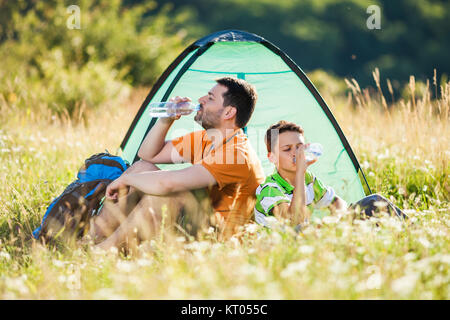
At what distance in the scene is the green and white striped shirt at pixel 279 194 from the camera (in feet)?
9.81

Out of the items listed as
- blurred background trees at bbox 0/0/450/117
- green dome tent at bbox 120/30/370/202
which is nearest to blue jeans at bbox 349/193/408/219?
green dome tent at bbox 120/30/370/202

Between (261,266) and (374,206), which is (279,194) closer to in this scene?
(374,206)

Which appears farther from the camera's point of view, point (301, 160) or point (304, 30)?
point (304, 30)

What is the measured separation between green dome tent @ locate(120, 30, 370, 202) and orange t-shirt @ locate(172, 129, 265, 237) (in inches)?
32.7

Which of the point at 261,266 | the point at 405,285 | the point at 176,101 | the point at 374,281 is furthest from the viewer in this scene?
the point at 176,101

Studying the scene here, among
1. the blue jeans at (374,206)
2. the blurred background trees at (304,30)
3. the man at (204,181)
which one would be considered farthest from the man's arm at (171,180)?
the blurred background trees at (304,30)

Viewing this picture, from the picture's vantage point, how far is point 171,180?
2898mm

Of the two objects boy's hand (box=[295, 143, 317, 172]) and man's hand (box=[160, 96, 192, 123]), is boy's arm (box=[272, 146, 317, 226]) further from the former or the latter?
man's hand (box=[160, 96, 192, 123])

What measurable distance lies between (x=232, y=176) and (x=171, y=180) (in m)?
0.38

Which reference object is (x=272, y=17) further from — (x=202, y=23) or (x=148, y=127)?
(x=148, y=127)

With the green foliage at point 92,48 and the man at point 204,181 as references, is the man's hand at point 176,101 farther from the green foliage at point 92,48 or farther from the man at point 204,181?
the green foliage at point 92,48

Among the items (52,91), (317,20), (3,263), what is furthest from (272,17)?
(3,263)

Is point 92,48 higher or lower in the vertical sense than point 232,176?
higher

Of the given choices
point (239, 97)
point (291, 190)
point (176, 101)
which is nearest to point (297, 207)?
point (291, 190)
